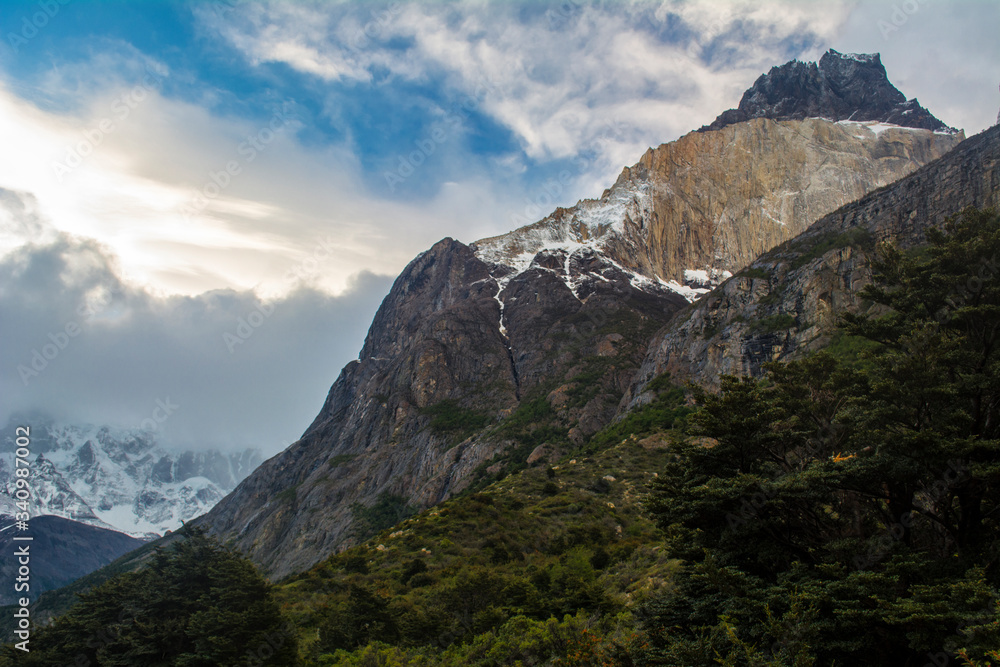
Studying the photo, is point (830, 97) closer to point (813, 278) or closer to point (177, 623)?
point (813, 278)

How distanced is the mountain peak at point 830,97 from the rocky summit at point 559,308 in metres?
0.71

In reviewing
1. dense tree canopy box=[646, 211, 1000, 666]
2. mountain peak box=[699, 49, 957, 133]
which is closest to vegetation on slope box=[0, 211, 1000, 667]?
dense tree canopy box=[646, 211, 1000, 666]

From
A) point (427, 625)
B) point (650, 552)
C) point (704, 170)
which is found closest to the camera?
point (427, 625)

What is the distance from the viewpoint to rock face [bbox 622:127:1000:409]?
2608 inches

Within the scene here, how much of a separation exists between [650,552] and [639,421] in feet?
138

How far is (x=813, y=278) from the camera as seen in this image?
2817 inches

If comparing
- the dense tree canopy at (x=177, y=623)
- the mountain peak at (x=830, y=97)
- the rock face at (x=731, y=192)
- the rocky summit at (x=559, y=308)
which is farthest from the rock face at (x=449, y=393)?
→ the mountain peak at (x=830, y=97)

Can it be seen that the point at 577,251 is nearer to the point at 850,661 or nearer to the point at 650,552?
the point at 650,552

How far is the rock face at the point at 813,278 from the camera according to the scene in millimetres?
66250

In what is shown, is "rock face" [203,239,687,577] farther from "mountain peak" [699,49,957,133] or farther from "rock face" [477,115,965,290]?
"mountain peak" [699,49,957,133]

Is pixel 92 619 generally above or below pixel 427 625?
above

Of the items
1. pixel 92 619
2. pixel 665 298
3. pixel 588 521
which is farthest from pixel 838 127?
pixel 92 619

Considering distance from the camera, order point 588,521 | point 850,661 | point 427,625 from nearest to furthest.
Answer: point 850,661 < point 427,625 < point 588,521

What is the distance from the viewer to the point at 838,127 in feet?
552
